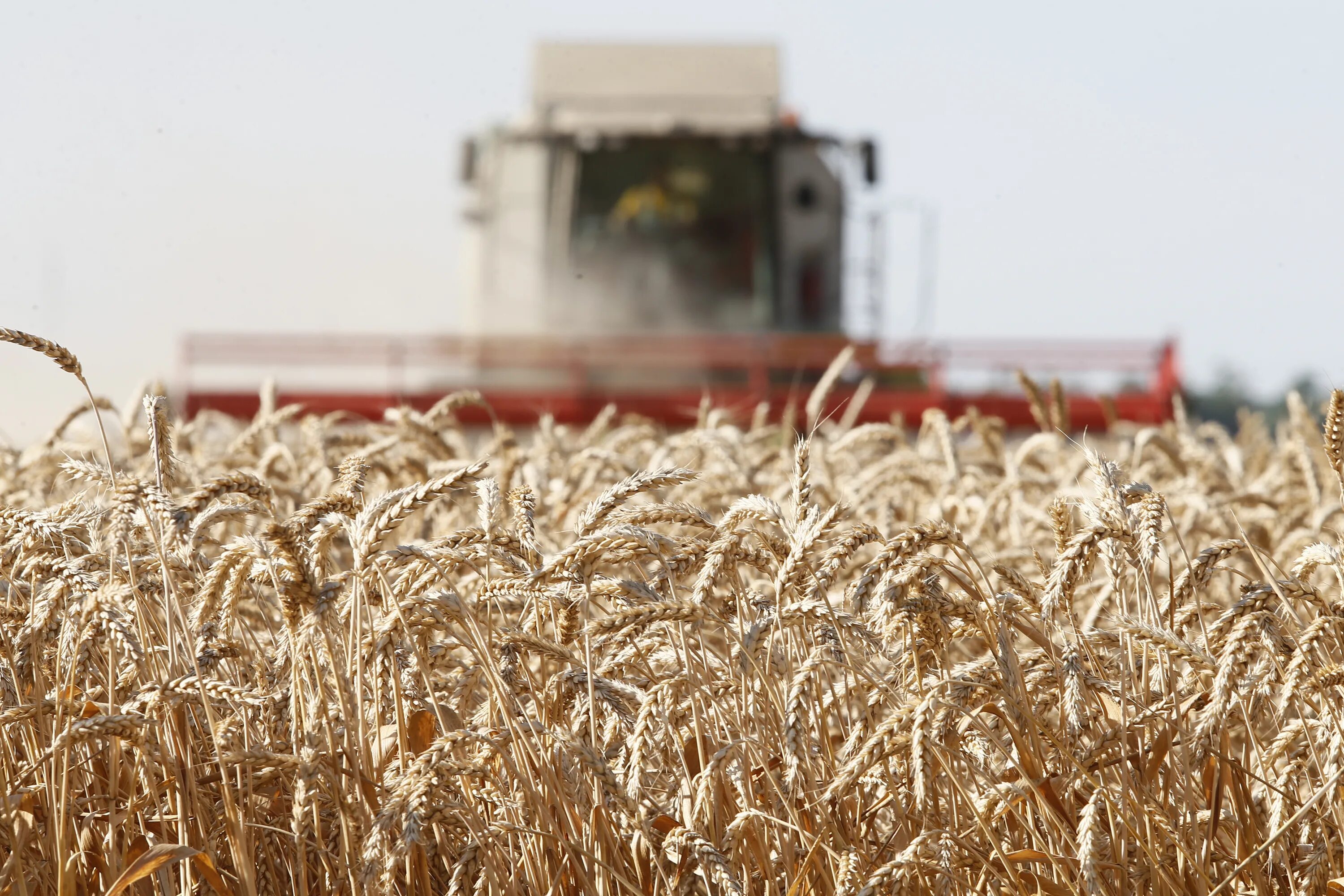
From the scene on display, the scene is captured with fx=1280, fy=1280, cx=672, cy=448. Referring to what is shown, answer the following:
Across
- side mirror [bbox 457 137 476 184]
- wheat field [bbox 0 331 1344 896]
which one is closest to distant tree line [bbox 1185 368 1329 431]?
wheat field [bbox 0 331 1344 896]

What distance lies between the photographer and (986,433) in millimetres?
3842

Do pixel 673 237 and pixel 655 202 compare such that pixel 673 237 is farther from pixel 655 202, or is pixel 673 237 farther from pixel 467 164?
pixel 467 164

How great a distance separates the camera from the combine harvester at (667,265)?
9.59m

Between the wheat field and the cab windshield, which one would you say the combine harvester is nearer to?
the cab windshield

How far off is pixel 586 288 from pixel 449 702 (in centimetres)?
870

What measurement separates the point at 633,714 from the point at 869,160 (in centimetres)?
824

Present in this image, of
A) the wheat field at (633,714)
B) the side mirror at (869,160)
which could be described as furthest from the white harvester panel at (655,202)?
the wheat field at (633,714)

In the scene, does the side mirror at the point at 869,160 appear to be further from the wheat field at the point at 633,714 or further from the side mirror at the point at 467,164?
the wheat field at the point at 633,714

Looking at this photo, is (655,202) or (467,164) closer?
(655,202)

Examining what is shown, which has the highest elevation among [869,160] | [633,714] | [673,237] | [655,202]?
[869,160]

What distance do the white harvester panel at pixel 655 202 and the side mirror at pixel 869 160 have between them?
0.36m

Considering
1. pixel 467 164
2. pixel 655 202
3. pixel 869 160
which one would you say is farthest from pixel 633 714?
pixel 467 164

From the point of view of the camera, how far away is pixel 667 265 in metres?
10.3

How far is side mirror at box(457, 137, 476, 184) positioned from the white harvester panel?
0.02 meters
